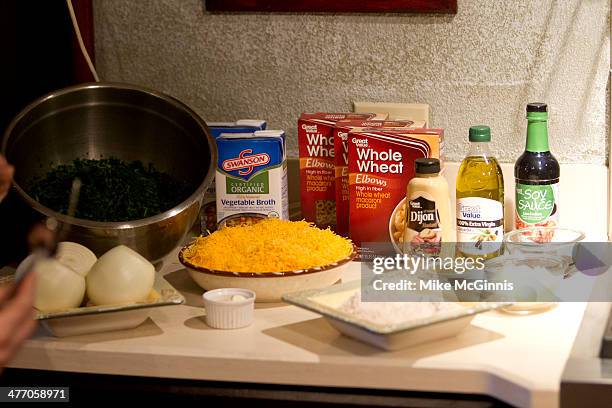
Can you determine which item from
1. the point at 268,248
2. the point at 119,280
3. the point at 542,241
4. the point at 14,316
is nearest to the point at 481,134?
the point at 542,241

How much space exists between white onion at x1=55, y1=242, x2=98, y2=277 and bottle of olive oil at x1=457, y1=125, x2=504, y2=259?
0.63 metres

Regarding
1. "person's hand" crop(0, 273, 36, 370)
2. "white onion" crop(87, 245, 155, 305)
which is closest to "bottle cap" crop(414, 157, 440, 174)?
"white onion" crop(87, 245, 155, 305)

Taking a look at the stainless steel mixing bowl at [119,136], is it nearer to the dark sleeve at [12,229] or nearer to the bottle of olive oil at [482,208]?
the dark sleeve at [12,229]

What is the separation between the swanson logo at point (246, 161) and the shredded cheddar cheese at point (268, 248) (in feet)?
0.49

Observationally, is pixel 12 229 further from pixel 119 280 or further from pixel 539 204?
pixel 539 204

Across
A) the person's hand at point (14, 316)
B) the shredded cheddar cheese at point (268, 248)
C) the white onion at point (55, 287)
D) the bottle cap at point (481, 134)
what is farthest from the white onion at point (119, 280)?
the bottle cap at point (481, 134)

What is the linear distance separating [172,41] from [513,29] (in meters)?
0.73

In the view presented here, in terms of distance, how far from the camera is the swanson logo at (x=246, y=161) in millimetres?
1851

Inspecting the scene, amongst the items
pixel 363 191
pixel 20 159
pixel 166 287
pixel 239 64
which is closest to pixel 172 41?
pixel 239 64

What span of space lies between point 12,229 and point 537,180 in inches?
42.5

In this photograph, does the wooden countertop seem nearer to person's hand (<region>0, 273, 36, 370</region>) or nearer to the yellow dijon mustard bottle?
the yellow dijon mustard bottle

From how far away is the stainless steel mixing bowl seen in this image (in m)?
1.79

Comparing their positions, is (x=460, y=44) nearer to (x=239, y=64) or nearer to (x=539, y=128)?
(x=539, y=128)

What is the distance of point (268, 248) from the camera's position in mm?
1632
